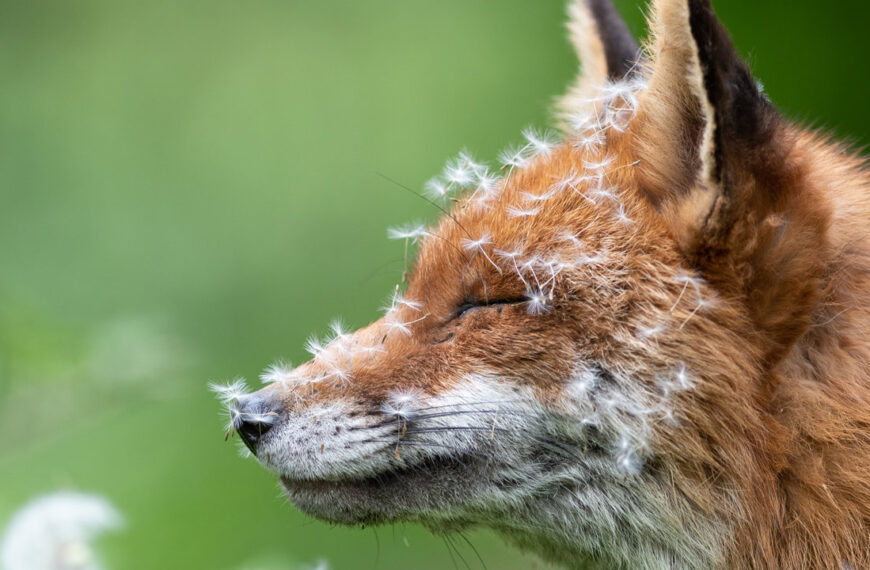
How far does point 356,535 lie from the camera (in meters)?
7.52

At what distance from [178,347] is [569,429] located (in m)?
1.40

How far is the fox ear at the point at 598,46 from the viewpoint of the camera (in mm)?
3865

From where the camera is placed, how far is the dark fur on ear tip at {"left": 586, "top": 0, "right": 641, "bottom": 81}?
12.6 feet

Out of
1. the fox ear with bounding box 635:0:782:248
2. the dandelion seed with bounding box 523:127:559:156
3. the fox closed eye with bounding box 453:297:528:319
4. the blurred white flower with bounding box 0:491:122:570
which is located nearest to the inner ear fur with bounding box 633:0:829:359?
the fox ear with bounding box 635:0:782:248

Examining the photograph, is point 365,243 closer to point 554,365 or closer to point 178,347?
point 178,347

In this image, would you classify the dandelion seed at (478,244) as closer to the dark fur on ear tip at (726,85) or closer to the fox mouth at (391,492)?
the fox mouth at (391,492)

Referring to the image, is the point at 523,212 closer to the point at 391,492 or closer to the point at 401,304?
the point at 401,304

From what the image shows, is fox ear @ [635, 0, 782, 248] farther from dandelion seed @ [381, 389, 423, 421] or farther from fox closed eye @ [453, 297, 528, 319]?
dandelion seed @ [381, 389, 423, 421]

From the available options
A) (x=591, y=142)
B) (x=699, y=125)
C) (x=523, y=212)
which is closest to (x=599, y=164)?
(x=591, y=142)

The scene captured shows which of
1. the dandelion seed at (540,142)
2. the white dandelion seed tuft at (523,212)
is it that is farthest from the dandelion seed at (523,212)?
the dandelion seed at (540,142)

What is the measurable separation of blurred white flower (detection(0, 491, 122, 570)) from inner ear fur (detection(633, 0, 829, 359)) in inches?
74.3

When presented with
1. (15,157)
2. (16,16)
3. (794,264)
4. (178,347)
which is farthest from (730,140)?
(16,16)

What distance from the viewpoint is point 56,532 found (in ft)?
7.81

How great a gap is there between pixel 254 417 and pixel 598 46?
7.16ft
